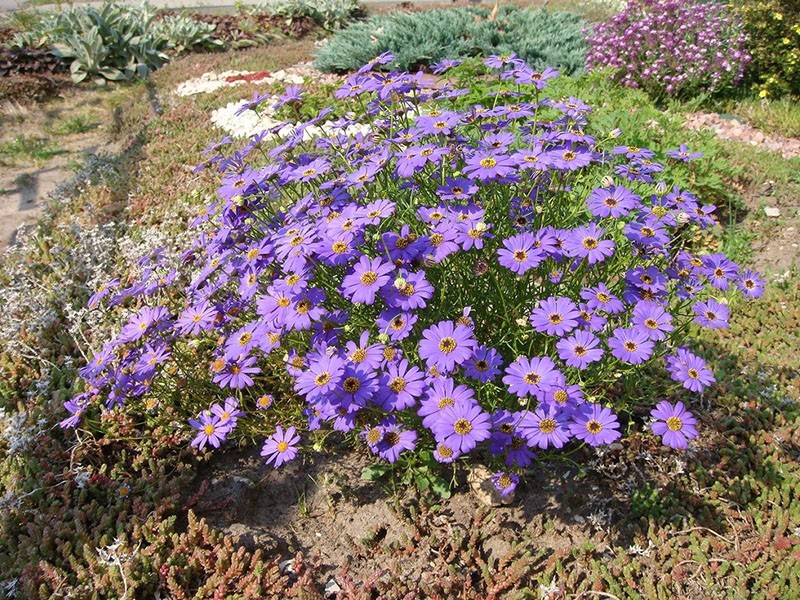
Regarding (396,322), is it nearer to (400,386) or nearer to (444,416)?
(400,386)

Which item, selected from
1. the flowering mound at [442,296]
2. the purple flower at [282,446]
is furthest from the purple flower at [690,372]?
the purple flower at [282,446]

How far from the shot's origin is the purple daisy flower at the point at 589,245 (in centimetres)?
201

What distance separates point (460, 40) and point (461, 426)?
23.7 ft

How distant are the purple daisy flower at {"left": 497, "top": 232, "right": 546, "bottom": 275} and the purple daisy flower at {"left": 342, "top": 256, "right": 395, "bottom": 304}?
37cm

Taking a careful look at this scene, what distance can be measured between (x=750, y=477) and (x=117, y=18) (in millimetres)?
10272

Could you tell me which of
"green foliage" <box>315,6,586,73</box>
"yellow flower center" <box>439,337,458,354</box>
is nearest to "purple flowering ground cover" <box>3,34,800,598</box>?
"yellow flower center" <box>439,337,458,354</box>

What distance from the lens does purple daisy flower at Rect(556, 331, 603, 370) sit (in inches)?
75.1

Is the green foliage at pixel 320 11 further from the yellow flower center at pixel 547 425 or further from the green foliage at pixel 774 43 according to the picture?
the yellow flower center at pixel 547 425

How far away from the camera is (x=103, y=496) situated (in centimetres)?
286

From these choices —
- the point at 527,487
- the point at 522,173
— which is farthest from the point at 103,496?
the point at 522,173

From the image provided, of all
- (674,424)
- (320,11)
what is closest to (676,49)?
(674,424)

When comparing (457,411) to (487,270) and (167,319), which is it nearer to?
(487,270)

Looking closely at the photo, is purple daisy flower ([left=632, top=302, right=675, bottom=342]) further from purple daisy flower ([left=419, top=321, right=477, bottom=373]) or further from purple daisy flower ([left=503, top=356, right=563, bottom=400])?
purple daisy flower ([left=419, top=321, right=477, bottom=373])

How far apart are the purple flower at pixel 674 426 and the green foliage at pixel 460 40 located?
20.1 ft
